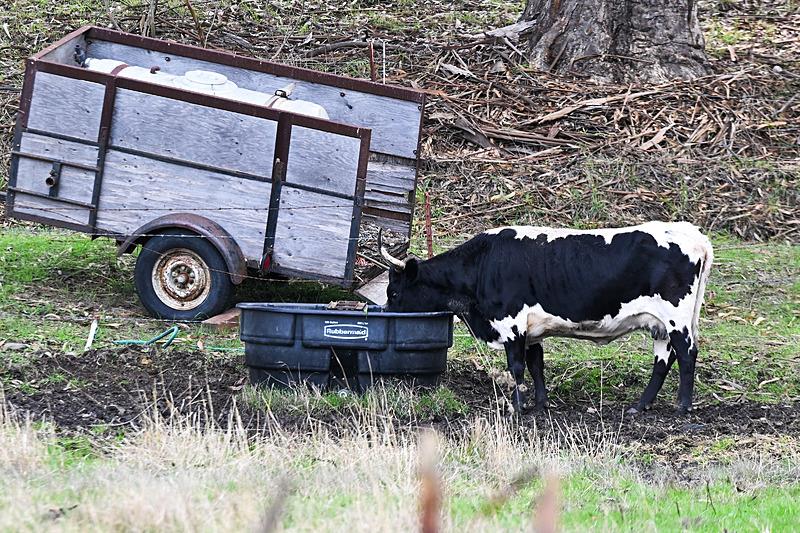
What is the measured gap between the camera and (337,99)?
38.7 feet

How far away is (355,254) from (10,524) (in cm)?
606

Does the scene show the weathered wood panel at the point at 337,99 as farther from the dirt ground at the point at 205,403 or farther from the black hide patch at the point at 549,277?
the dirt ground at the point at 205,403

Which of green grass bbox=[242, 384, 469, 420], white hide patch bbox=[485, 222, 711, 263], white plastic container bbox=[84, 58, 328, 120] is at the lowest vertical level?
green grass bbox=[242, 384, 469, 420]

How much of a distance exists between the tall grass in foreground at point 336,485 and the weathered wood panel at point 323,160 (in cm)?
274

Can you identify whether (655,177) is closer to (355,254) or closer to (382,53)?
(382,53)

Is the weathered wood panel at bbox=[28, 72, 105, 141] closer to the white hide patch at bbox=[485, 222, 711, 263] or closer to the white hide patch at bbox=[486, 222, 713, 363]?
the white hide patch at bbox=[486, 222, 713, 363]

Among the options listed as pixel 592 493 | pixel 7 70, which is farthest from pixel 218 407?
pixel 7 70

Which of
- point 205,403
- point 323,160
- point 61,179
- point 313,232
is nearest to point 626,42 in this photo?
point 323,160

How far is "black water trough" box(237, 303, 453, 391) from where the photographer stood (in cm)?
872

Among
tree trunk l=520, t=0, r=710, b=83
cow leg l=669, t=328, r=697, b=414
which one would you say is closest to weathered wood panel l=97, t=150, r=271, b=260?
cow leg l=669, t=328, r=697, b=414

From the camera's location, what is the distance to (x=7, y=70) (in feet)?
58.0

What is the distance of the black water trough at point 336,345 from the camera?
343 inches

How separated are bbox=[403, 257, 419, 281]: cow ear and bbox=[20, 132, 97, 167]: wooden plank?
2981 mm

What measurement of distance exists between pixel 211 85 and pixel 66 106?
1.52 meters
